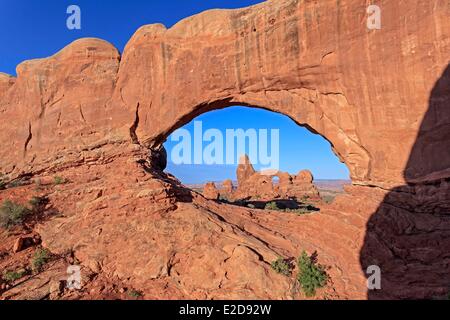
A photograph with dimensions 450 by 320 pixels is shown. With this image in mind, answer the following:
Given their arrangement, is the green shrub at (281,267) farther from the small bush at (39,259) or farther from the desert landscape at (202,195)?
the small bush at (39,259)

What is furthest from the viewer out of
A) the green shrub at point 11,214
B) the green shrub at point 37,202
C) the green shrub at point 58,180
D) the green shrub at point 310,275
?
the green shrub at point 58,180

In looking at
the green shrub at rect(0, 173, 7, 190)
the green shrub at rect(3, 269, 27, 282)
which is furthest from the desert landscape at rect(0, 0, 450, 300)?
the green shrub at rect(0, 173, 7, 190)

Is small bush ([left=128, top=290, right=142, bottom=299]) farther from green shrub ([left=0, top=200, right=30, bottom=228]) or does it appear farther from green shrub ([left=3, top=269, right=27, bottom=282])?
green shrub ([left=0, top=200, right=30, bottom=228])

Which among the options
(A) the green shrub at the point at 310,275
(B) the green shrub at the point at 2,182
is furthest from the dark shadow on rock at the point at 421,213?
(B) the green shrub at the point at 2,182

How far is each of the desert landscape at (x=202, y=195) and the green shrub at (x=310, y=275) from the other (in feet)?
0.20

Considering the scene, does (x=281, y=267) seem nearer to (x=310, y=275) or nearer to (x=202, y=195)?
(x=310, y=275)

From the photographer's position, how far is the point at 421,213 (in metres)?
13.7

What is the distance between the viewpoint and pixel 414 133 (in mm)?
13852

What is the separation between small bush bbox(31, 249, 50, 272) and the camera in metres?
11.2

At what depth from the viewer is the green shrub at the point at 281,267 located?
1115 cm

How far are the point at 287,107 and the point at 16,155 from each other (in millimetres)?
18384
